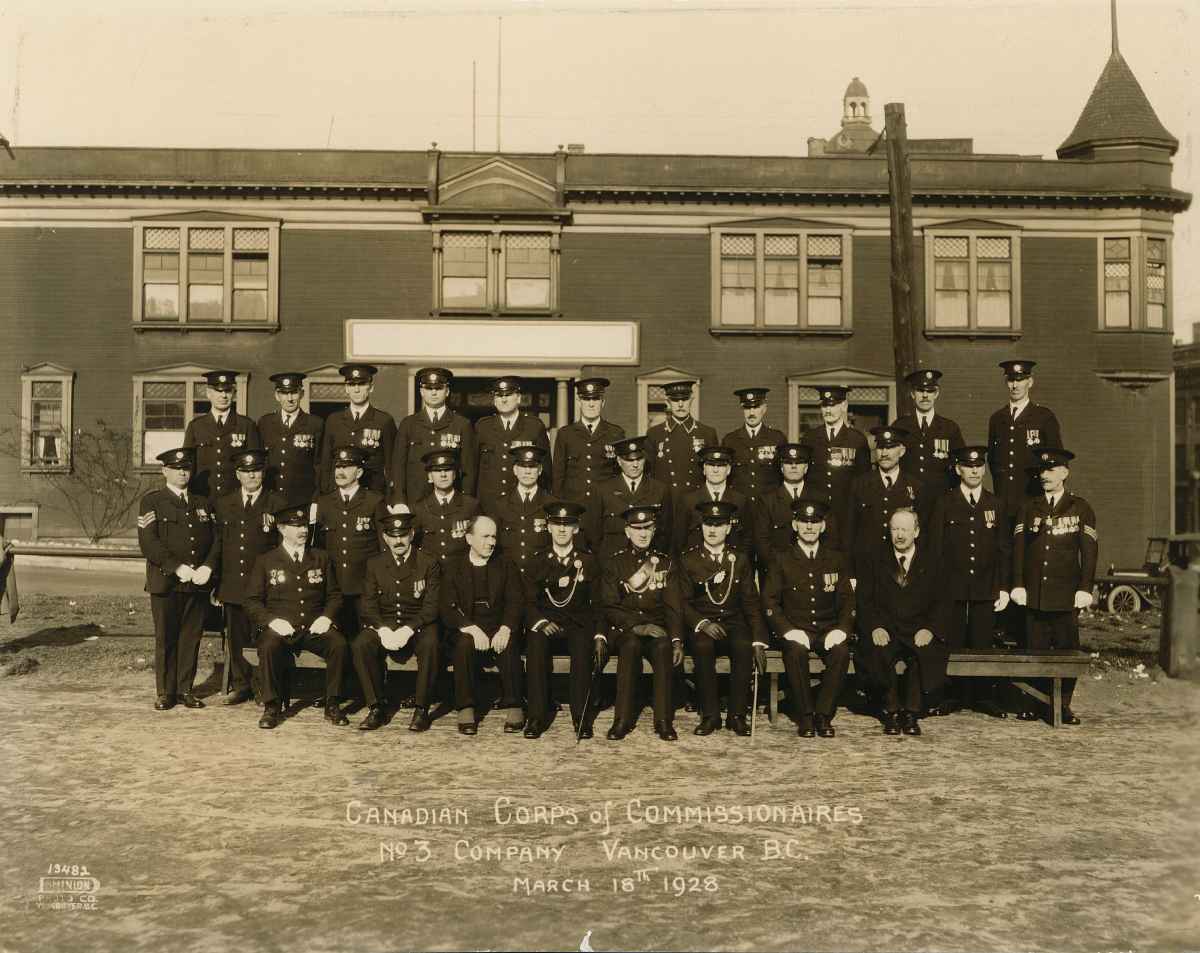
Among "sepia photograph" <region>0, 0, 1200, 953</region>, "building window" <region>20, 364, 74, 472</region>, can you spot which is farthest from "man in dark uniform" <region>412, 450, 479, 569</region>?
"building window" <region>20, 364, 74, 472</region>

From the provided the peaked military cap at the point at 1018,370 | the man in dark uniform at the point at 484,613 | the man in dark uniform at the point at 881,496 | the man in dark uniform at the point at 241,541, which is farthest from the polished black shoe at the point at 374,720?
the peaked military cap at the point at 1018,370

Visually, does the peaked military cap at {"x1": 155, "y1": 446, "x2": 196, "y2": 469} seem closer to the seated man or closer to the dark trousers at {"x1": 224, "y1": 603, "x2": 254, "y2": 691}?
the dark trousers at {"x1": 224, "y1": 603, "x2": 254, "y2": 691}

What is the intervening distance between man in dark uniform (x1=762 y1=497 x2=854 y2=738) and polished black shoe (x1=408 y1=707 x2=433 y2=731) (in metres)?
2.38

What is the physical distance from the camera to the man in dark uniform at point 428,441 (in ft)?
27.3

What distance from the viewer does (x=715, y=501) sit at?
25.0 feet

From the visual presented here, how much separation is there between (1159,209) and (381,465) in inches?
707

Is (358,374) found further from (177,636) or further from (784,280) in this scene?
(784,280)

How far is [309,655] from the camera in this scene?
7.29 meters

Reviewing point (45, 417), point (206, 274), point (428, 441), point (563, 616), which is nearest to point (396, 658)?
point (563, 616)

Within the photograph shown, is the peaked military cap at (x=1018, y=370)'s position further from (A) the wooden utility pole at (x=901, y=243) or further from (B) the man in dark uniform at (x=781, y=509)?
(A) the wooden utility pole at (x=901, y=243)

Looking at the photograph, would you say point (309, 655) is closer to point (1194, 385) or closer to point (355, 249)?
point (355, 249)

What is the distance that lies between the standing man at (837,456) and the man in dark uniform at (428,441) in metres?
2.73

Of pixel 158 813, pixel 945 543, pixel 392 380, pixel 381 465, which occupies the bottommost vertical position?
pixel 158 813

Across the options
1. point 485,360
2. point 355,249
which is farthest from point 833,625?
point 355,249
